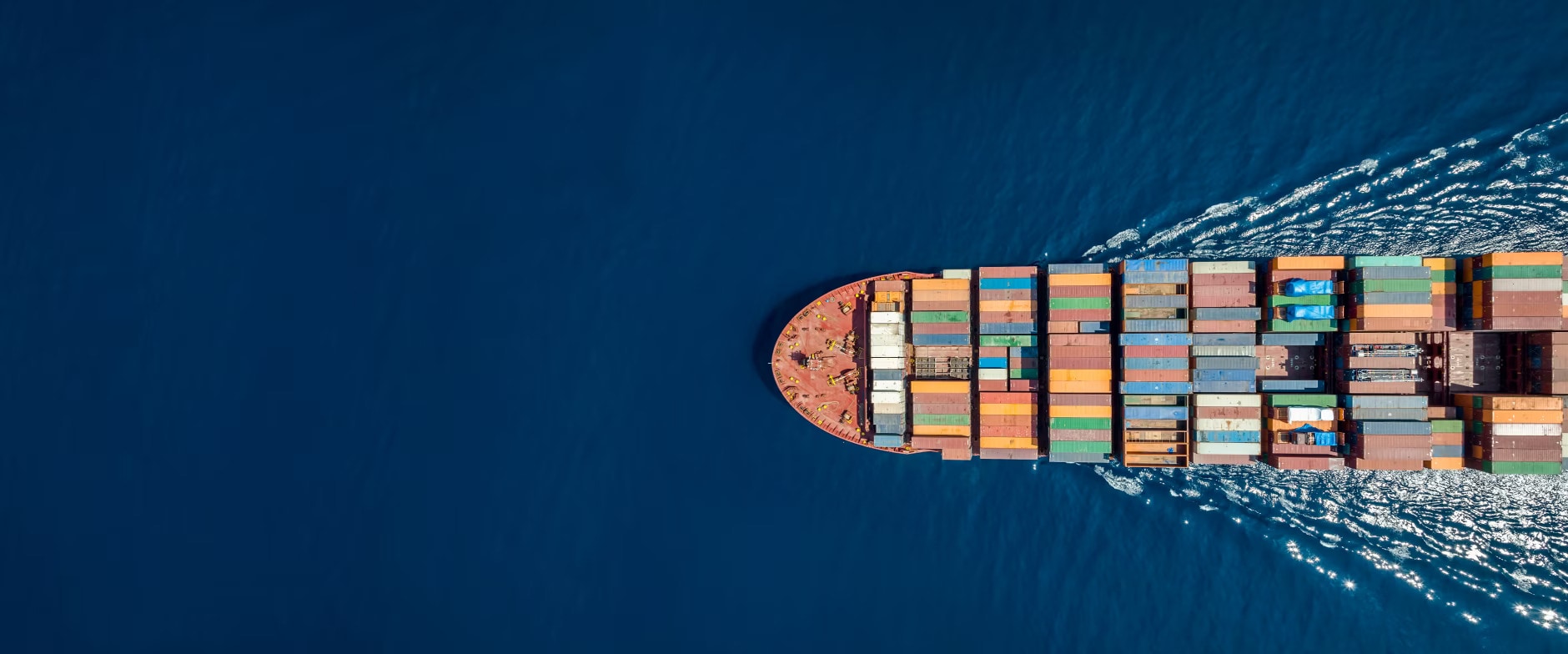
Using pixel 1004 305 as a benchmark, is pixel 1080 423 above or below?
below

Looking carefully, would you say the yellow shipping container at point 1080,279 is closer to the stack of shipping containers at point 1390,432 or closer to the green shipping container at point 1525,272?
the stack of shipping containers at point 1390,432

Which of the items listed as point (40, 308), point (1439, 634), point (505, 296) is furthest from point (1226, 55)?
point (40, 308)

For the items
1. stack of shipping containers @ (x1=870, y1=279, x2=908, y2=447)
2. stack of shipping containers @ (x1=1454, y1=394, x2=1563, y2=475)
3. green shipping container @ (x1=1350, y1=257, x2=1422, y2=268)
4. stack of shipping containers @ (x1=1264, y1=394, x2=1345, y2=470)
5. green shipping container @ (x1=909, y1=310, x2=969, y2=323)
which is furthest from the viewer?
stack of shipping containers @ (x1=870, y1=279, x2=908, y2=447)

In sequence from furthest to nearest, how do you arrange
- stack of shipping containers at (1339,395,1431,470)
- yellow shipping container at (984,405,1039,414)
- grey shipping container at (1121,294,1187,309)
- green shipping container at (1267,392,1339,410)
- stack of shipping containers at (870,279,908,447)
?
stack of shipping containers at (870,279,908,447)
yellow shipping container at (984,405,1039,414)
grey shipping container at (1121,294,1187,309)
green shipping container at (1267,392,1339,410)
stack of shipping containers at (1339,395,1431,470)

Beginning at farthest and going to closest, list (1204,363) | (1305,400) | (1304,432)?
(1204,363) < (1305,400) < (1304,432)

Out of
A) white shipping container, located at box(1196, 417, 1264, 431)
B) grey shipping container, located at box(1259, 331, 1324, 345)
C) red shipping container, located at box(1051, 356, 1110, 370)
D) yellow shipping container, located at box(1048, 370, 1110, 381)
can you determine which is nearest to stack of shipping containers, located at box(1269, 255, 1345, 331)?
grey shipping container, located at box(1259, 331, 1324, 345)

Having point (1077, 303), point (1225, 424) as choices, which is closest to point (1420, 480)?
point (1225, 424)

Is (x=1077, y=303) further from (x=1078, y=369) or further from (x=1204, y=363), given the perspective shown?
(x=1204, y=363)

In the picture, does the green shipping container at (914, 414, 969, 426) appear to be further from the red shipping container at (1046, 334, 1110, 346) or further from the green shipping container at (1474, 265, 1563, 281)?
the green shipping container at (1474, 265, 1563, 281)
